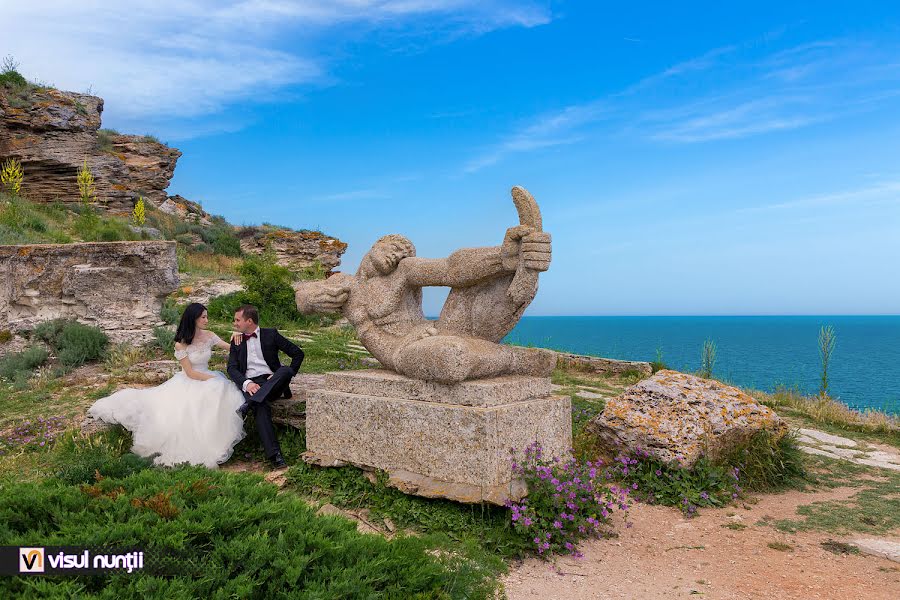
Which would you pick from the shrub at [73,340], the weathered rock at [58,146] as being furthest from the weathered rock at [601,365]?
the weathered rock at [58,146]

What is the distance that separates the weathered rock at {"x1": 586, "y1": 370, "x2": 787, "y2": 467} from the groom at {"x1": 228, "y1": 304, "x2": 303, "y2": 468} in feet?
9.88

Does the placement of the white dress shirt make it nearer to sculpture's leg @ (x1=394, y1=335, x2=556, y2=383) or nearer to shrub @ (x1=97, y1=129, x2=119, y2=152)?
sculpture's leg @ (x1=394, y1=335, x2=556, y2=383)

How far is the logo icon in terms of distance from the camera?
2377 millimetres

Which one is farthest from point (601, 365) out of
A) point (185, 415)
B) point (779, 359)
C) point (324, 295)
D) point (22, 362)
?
point (779, 359)

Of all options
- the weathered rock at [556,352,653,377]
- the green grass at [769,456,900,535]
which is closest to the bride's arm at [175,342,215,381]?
the green grass at [769,456,900,535]

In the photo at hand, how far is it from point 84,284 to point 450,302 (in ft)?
24.8

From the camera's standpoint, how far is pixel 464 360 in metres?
4.37

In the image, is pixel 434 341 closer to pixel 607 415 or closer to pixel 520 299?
pixel 520 299

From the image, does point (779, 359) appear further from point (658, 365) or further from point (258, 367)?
point (258, 367)

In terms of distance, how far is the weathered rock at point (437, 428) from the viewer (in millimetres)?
4227

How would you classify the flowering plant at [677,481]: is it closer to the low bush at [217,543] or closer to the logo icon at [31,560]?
the low bush at [217,543]

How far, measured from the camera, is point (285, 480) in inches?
201

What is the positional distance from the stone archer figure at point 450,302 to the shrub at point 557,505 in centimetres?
78

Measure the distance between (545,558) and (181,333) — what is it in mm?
3967
